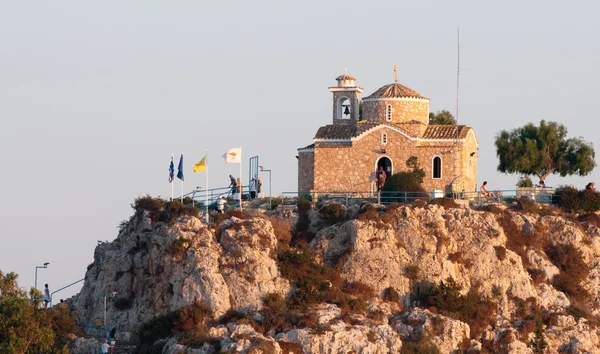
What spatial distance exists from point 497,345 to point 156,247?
18.2m

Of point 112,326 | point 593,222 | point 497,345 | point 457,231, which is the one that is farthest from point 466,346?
point 112,326

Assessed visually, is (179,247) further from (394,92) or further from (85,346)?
(394,92)

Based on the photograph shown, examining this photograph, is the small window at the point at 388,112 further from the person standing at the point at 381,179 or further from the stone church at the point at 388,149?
the person standing at the point at 381,179

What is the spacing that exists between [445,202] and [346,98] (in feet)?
46.0

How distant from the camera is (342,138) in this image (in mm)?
92188

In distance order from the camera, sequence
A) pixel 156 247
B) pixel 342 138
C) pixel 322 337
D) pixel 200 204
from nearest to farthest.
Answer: pixel 322 337
pixel 156 247
pixel 200 204
pixel 342 138

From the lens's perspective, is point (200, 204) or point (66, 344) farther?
point (200, 204)

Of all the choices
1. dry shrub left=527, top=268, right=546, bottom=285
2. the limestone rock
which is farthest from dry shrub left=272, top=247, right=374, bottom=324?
the limestone rock

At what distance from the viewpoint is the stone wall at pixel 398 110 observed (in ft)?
305

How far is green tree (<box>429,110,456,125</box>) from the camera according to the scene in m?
99.6

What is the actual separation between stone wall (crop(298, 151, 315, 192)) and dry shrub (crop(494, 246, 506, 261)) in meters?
13.9

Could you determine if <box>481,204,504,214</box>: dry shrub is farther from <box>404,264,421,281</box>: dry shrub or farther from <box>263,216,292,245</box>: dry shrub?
<box>263,216,292,245</box>: dry shrub

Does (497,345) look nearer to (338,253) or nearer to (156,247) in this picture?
(338,253)

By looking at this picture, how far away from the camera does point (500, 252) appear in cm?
8269
